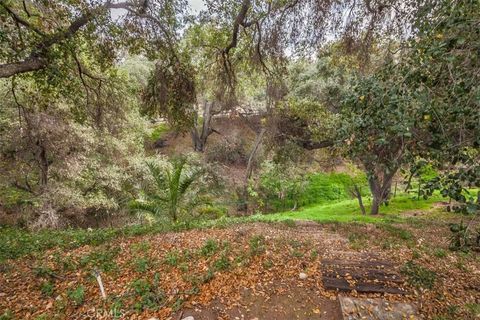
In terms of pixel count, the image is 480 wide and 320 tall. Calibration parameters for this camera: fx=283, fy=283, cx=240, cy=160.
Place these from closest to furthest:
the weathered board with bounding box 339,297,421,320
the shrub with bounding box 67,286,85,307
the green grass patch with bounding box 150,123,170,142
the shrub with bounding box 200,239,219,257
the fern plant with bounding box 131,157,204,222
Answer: the weathered board with bounding box 339,297,421,320 < the shrub with bounding box 67,286,85,307 < the shrub with bounding box 200,239,219,257 < the fern plant with bounding box 131,157,204,222 < the green grass patch with bounding box 150,123,170,142

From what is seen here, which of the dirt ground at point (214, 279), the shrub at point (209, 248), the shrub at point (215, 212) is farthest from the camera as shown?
the shrub at point (215, 212)

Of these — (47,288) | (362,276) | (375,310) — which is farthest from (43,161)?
(375,310)

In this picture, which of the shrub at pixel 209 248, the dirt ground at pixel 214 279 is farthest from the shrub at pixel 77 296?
the shrub at pixel 209 248

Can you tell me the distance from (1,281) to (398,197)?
62.2 feet

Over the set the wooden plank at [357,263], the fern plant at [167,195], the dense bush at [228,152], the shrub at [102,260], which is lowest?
the wooden plank at [357,263]

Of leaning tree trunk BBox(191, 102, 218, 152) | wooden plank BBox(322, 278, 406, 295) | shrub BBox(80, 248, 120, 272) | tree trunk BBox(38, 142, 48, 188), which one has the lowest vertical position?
wooden plank BBox(322, 278, 406, 295)

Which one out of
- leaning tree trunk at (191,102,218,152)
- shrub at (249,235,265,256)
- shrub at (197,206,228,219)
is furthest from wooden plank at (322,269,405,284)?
leaning tree trunk at (191,102,218,152)

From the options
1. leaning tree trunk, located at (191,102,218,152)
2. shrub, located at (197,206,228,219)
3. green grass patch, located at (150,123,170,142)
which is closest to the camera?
shrub, located at (197,206,228,219)

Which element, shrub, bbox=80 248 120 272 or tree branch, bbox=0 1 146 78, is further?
shrub, bbox=80 248 120 272

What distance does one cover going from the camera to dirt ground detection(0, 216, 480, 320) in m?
3.85

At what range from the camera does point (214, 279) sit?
175 inches

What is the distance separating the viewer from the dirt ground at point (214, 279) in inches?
152

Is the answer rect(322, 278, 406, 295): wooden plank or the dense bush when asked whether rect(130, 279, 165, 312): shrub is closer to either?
rect(322, 278, 406, 295): wooden plank

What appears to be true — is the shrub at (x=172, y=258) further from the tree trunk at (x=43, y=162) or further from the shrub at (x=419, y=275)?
the tree trunk at (x=43, y=162)
